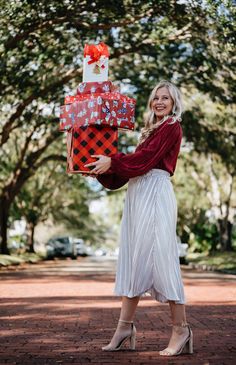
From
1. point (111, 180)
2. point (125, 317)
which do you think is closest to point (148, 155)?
point (111, 180)

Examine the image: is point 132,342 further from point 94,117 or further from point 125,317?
point 94,117

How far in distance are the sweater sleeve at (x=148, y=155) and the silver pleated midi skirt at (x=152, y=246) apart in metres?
0.18

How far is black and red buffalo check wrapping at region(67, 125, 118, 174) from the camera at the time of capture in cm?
532

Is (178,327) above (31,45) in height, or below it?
below

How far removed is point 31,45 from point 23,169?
38.6 feet

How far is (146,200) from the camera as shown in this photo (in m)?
5.50

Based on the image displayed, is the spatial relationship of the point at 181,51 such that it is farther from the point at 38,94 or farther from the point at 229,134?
the point at 229,134

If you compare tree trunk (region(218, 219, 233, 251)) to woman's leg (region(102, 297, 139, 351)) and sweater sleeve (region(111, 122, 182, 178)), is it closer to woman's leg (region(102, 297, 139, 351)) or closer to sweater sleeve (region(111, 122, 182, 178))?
woman's leg (region(102, 297, 139, 351))

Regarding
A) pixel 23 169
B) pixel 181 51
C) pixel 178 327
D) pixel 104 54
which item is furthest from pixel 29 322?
pixel 23 169

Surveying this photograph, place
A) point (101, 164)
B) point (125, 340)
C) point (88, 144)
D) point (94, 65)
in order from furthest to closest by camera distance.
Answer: point (125, 340), point (94, 65), point (88, 144), point (101, 164)

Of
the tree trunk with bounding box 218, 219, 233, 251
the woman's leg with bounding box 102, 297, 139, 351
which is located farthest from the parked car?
the woman's leg with bounding box 102, 297, 139, 351

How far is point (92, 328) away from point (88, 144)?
2856mm

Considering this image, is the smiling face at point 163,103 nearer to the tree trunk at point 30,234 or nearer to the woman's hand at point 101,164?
the woman's hand at point 101,164

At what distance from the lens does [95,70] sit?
5.58 meters
